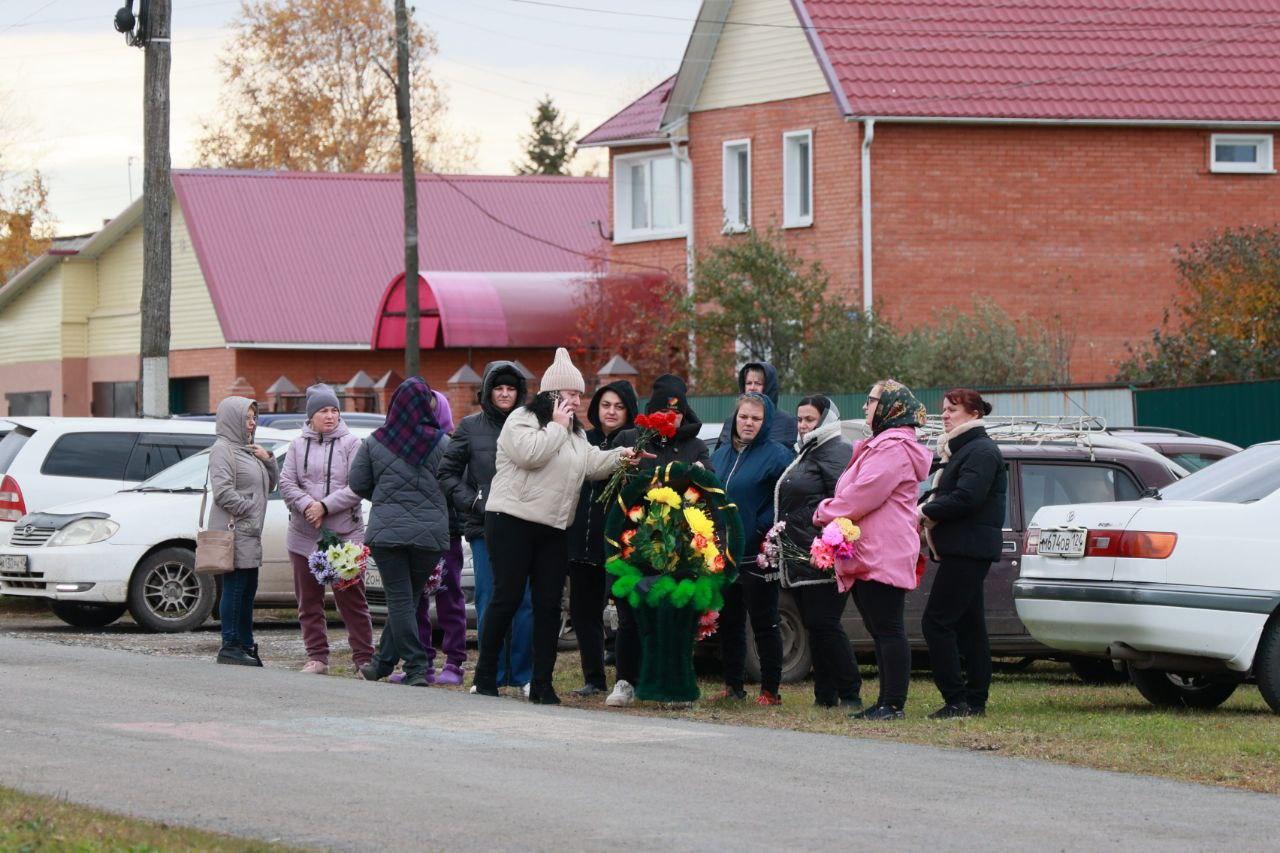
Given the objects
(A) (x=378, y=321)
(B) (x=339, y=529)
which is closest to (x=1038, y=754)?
(B) (x=339, y=529)

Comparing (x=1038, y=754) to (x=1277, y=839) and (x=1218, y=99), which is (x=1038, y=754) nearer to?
(x=1277, y=839)

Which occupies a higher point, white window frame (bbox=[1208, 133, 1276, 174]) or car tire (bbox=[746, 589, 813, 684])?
white window frame (bbox=[1208, 133, 1276, 174])

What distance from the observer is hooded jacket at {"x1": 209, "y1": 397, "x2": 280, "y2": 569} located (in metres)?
13.8

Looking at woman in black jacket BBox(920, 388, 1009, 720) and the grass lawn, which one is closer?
the grass lawn

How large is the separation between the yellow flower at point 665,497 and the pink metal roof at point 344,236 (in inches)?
1221

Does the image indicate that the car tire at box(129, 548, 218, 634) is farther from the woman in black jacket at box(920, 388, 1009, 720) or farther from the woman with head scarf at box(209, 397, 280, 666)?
the woman in black jacket at box(920, 388, 1009, 720)

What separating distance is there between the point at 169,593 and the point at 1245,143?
21868 mm

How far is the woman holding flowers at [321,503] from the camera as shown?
44.9ft

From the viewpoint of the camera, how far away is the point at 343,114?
216 ft

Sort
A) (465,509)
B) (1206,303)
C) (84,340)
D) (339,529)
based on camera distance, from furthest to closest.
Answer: (84,340), (1206,303), (339,529), (465,509)

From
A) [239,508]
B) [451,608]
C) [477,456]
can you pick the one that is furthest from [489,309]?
[477,456]

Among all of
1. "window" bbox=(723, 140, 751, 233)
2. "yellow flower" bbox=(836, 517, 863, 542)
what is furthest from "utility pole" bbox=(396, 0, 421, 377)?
"yellow flower" bbox=(836, 517, 863, 542)

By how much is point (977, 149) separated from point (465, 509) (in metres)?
21.1

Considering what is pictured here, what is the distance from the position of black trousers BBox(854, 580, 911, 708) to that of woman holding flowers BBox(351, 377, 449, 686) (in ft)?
9.38
